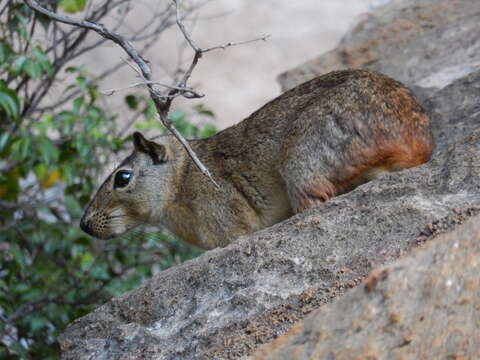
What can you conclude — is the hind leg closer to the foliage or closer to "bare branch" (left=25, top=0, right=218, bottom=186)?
"bare branch" (left=25, top=0, right=218, bottom=186)

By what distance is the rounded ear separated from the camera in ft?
18.3

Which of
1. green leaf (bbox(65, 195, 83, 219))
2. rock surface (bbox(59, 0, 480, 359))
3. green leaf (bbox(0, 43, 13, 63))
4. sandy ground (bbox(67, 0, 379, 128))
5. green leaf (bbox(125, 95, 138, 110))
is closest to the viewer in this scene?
rock surface (bbox(59, 0, 480, 359))

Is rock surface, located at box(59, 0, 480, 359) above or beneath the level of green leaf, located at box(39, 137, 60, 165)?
beneath

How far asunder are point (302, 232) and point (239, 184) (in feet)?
4.92

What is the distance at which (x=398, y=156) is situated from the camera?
459 cm

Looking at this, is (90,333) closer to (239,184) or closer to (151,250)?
(239,184)

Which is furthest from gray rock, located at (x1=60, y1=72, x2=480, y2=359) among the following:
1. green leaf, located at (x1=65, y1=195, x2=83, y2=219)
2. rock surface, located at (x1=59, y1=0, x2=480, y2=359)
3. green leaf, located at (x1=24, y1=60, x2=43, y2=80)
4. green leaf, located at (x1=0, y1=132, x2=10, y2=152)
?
green leaf, located at (x1=65, y1=195, x2=83, y2=219)

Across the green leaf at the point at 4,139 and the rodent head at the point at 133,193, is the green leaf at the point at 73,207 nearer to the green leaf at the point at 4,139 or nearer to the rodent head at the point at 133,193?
the rodent head at the point at 133,193

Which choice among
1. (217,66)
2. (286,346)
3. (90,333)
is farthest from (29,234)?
(217,66)

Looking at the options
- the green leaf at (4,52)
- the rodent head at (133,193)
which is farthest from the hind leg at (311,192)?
the green leaf at (4,52)

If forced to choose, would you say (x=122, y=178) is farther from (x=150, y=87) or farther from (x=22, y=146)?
(x=150, y=87)

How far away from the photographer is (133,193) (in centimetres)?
567

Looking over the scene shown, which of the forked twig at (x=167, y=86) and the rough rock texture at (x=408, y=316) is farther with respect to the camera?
the forked twig at (x=167, y=86)

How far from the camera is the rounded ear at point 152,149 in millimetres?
5574
